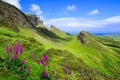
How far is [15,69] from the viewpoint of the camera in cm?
3002

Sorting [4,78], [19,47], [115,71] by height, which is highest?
[19,47]

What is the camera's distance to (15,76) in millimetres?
27656

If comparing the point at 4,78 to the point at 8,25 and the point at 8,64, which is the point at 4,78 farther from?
the point at 8,25

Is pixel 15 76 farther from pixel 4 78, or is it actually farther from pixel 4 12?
pixel 4 12

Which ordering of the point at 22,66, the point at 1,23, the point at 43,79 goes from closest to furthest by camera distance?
1. the point at 43,79
2. the point at 22,66
3. the point at 1,23

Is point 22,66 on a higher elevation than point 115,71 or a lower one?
higher

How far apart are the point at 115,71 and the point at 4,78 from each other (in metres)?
182

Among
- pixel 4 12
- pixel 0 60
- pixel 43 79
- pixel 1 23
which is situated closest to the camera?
pixel 43 79

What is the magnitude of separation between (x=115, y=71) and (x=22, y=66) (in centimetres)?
17908

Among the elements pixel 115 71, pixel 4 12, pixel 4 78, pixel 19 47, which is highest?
pixel 4 12

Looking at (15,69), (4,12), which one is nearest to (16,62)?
(15,69)

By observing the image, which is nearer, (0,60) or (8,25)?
(0,60)

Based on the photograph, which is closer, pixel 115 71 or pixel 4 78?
pixel 4 78

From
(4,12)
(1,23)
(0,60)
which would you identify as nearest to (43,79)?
(0,60)
